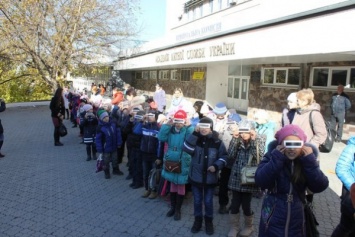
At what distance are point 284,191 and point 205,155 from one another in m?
1.40

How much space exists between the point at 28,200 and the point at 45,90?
1058 inches

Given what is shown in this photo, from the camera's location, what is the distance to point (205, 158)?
3.88 meters

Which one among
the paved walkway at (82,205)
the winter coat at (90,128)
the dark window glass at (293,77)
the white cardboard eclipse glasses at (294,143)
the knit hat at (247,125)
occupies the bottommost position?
the paved walkway at (82,205)

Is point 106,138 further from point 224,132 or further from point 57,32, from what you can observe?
point 57,32

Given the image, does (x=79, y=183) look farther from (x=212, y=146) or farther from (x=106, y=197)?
(x=212, y=146)

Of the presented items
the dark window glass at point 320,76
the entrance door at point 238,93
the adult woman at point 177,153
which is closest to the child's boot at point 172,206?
the adult woman at point 177,153

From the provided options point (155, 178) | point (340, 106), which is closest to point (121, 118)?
point (155, 178)

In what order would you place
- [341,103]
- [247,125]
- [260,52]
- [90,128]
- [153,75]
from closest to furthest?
[247,125] → [90,128] → [260,52] → [341,103] → [153,75]

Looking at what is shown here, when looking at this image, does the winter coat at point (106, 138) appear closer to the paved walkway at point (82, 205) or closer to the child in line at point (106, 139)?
the child in line at point (106, 139)

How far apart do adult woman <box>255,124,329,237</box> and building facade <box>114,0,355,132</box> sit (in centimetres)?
476

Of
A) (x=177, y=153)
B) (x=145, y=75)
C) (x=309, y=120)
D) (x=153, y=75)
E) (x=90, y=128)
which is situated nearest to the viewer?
(x=309, y=120)

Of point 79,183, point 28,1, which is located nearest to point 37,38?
point 28,1

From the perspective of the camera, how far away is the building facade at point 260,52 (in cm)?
686

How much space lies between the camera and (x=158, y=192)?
201 inches
